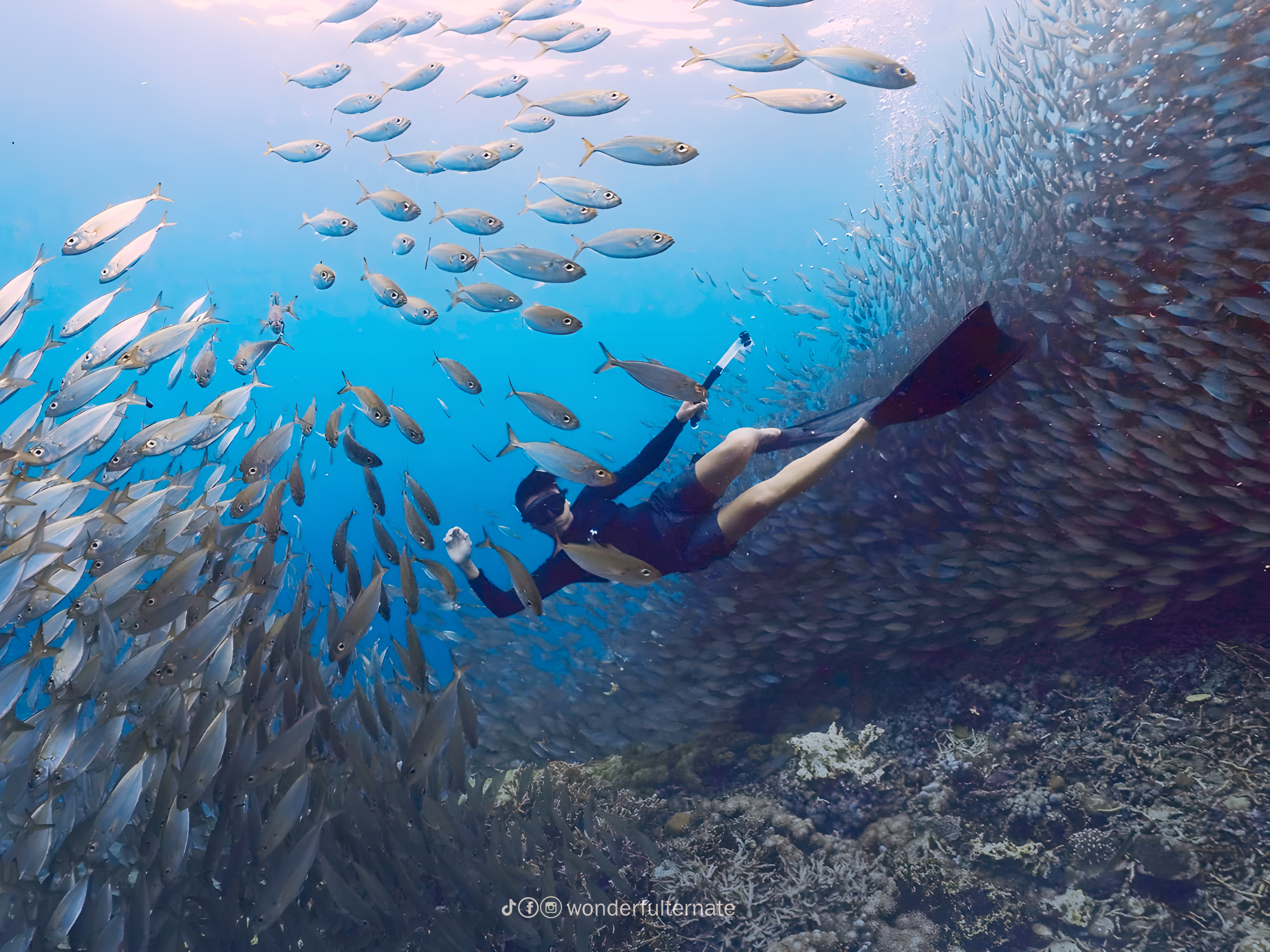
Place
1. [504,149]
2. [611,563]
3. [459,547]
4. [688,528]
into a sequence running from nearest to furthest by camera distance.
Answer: [611,563]
[459,547]
[688,528]
[504,149]

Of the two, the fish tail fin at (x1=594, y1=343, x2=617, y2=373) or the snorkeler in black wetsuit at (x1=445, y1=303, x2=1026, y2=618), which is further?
the snorkeler in black wetsuit at (x1=445, y1=303, x2=1026, y2=618)

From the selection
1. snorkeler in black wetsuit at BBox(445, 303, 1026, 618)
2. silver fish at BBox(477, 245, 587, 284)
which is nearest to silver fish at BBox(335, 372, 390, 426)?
snorkeler in black wetsuit at BBox(445, 303, 1026, 618)

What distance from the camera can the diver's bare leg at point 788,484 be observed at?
4215mm

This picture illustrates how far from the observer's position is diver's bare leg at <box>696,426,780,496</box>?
15.2 feet

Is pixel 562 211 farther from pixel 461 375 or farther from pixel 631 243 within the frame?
pixel 461 375

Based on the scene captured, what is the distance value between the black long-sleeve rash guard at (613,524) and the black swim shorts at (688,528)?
0.30 ft

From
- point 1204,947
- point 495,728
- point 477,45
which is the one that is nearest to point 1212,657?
point 1204,947

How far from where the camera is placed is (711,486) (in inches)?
185

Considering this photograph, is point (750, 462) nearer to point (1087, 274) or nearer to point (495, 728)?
point (1087, 274)

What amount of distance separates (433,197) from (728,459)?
35587mm

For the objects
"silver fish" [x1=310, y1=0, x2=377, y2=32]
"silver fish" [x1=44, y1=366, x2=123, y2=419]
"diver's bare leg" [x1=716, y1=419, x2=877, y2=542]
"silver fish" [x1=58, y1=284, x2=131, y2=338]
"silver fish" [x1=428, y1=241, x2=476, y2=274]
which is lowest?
"diver's bare leg" [x1=716, y1=419, x2=877, y2=542]

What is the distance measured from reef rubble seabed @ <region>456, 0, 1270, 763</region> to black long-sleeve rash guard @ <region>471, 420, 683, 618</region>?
1512 mm

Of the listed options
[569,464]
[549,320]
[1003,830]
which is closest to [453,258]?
[549,320]

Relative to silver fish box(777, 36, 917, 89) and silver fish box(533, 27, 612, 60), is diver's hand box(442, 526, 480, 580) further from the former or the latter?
silver fish box(533, 27, 612, 60)
